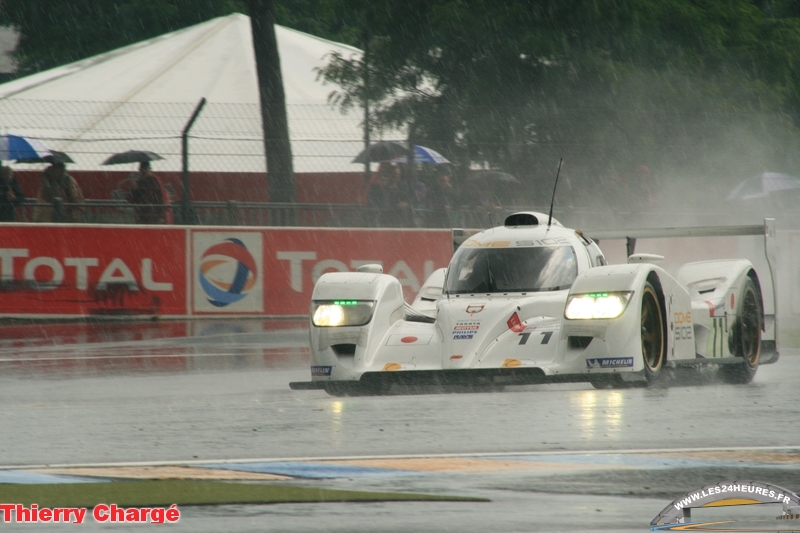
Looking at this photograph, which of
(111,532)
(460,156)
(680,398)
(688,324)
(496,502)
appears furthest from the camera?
(460,156)

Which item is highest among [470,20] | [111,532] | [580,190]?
[470,20]

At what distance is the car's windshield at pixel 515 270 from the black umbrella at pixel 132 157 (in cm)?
1109

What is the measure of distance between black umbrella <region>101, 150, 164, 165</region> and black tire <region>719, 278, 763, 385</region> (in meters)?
11.7

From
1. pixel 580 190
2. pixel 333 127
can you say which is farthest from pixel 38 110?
pixel 580 190

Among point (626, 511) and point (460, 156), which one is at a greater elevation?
point (460, 156)

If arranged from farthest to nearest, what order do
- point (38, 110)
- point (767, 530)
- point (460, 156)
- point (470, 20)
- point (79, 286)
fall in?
point (38, 110) < point (470, 20) < point (460, 156) < point (79, 286) < point (767, 530)

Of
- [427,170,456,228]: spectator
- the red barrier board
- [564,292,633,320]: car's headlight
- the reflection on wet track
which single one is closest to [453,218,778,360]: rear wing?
[564,292,633,320]: car's headlight

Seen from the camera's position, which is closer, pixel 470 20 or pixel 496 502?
pixel 496 502

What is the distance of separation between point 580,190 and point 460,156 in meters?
2.45

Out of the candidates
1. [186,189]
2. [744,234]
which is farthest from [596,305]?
[186,189]

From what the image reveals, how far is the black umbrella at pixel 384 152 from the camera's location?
63.2 feet

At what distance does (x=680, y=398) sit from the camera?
8758 millimetres

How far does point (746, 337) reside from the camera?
34.2ft

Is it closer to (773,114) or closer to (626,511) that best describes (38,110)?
(773,114)
